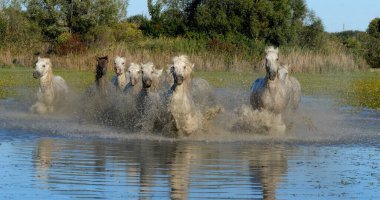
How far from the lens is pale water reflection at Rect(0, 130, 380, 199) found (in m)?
11.3

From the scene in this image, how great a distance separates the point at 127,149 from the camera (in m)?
16.0

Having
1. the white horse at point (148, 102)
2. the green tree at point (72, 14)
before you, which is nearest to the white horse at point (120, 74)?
the white horse at point (148, 102)

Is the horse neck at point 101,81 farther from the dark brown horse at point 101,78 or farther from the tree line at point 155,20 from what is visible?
the tree line at point 155,20

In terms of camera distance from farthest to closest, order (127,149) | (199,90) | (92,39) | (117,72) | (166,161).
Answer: (92,39)
(117,72)
(199,90)
(127,149)
(166,161)

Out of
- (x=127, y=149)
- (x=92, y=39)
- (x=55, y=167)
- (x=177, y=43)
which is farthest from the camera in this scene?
(x=92, y=39)

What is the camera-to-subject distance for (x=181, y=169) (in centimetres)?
1345

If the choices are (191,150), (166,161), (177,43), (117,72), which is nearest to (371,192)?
(166,161)

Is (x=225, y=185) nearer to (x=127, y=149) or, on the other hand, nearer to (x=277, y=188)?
(x=277, y=188)

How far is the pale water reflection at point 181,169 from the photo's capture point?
11289mm

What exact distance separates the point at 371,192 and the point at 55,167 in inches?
170

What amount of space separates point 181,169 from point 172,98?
4.75 metres

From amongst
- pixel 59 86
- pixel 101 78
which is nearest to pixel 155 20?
pixel 59 86

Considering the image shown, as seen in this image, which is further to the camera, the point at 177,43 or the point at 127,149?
the point at 177,43

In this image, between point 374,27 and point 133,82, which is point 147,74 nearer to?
point 133,82
